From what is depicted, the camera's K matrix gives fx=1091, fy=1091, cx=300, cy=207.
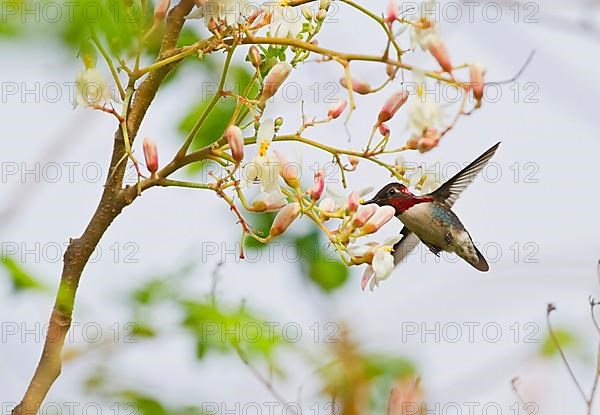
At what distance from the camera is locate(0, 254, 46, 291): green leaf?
59.1 inches

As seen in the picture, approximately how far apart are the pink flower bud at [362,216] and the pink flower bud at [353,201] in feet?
0.06

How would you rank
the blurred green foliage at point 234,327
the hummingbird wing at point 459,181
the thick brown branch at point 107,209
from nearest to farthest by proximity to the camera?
the blurred green foliage at point 234,327 < the thick brown branch at point 107,209 < the hummingbird wing at point 459,181

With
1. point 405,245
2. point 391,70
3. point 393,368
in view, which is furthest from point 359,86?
point 405,245

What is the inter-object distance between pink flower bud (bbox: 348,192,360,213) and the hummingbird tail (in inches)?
66.6

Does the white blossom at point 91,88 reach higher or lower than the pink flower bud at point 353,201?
higher

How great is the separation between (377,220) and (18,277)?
98cm

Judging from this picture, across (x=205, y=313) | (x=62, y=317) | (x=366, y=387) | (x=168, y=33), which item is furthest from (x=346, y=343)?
(x=168, y=33)

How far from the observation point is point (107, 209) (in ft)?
7.33

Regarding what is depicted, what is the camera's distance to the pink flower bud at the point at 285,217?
88.1 inches

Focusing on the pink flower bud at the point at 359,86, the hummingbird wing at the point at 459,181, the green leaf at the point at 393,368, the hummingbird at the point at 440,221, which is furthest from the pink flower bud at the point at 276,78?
the hummingbird wing at the point at 459,181

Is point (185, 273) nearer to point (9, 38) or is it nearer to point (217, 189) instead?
point (217, 189)

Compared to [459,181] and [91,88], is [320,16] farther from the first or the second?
[459,181]

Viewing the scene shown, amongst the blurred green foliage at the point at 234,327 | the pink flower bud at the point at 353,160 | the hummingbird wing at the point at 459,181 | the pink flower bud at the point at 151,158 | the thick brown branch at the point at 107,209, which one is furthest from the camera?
the hummingbird wing at the point at 459,181

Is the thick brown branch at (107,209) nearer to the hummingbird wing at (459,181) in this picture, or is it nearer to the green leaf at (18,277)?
the green leaf at (18,277)
